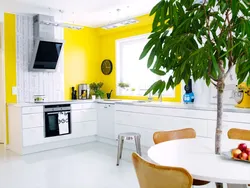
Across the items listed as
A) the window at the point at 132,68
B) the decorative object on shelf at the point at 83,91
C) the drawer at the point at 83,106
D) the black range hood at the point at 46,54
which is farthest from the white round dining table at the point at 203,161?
the decorative object on shelf at the point at 83,91

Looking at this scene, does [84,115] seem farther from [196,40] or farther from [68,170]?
[196,40]

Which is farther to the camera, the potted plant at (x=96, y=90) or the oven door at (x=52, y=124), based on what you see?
the potted plant at (x=96, y=90)

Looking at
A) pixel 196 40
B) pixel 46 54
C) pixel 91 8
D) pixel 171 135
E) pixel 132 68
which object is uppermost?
pixel 91 8

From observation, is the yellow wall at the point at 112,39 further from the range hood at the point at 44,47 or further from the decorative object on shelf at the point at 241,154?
the decorative object on shelf at the point at 241,154

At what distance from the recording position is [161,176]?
133cm

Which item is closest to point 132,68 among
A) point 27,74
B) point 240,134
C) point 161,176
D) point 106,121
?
point 106,121

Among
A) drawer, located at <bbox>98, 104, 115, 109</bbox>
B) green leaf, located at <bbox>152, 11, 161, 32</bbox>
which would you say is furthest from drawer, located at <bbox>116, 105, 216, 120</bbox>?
green leaf, located at <bbox>152, 11, 161, 32</bbox>

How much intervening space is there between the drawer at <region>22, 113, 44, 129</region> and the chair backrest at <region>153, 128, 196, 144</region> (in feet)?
9.91

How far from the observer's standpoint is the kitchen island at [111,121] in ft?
11.8

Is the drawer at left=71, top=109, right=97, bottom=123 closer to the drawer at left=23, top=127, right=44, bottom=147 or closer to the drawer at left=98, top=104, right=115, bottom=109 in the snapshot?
the drawer at left=98, top=104, right=115, bottom=109

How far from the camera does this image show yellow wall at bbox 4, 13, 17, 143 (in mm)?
4980

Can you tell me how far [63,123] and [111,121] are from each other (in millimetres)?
964

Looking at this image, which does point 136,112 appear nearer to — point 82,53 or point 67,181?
point 67,181

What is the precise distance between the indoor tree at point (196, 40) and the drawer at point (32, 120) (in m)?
3.55
